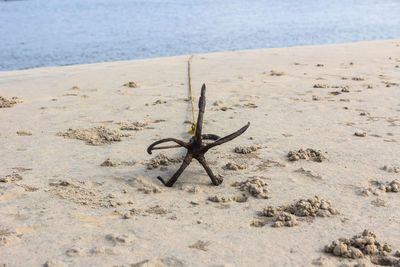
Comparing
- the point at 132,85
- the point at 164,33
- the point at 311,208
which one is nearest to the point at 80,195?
the point at 311,208

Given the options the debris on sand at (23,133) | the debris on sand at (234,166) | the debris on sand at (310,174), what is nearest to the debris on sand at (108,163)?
the debris on sand at (234,166)

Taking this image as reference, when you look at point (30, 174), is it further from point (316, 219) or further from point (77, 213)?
point (316, 219)

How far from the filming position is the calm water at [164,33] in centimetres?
1288

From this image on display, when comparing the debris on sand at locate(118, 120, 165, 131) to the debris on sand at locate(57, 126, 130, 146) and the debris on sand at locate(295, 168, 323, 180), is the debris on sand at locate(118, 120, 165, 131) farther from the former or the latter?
Answer: the debris on sand at locate(295, 168, 323, 180)

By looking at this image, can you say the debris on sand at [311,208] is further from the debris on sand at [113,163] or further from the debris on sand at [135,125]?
the debris on sand at [135,125]

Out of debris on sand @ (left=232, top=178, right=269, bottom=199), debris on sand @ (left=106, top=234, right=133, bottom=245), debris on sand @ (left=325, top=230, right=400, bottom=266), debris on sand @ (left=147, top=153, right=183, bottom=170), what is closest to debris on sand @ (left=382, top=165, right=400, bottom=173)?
debris on sand @ (left=232, top=178, right=269, bottom=199)

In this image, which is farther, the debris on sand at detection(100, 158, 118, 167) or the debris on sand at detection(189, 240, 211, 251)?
the debris on sand at detection(100, 158, 118, 167)

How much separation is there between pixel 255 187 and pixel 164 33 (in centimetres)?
1474

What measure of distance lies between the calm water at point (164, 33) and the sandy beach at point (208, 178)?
6.82 meters

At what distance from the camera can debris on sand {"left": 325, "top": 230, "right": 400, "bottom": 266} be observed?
2.15 metres

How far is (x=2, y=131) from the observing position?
173 inches

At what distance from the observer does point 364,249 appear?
7.28 ft

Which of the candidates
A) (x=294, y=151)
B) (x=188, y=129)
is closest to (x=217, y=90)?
(x=188, y=129)

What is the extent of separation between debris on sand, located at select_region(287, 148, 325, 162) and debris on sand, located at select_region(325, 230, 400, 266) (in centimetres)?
119
